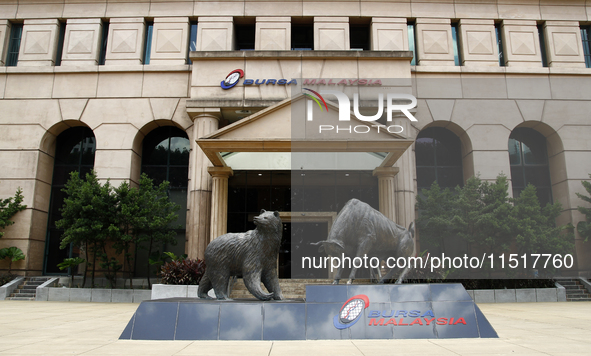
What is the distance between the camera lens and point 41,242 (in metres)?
20.3

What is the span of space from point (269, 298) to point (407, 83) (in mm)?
15107

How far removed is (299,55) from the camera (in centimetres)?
1961

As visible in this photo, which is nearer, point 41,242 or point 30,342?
point 30,342

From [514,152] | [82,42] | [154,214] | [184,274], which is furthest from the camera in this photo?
[514,152]

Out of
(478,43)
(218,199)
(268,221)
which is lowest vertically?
(268,221)

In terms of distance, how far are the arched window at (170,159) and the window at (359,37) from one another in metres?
10.6

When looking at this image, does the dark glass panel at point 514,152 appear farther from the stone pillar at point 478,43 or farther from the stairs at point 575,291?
the stairs at point 575,291

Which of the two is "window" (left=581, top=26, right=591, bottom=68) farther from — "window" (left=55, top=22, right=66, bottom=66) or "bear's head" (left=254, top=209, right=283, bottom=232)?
"window" (left=55, top=22, right=66, bottom=66)

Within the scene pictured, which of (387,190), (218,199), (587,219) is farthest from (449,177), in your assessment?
(218,199)

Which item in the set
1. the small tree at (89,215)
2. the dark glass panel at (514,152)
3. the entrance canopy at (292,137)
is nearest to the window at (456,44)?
the dark glass panel at (514,152)

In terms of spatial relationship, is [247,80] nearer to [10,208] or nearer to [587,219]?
[10,208]

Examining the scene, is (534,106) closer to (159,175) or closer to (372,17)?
(372,17)

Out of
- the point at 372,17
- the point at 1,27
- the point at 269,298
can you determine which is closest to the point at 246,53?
the point at 372,17

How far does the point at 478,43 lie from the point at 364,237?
17321mm
